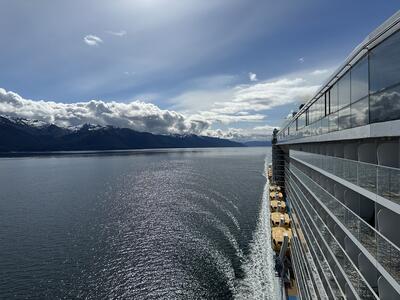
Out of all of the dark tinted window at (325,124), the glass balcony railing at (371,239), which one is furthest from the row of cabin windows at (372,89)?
the glass balcony railing at (371,239)

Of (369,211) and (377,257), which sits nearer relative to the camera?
(377,257)

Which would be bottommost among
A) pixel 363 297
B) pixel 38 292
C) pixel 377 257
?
pixel 38 292

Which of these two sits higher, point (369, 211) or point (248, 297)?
point (369, 211)

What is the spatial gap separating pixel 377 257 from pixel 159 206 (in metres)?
69.3

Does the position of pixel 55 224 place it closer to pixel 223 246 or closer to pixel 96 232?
pixel 96 232

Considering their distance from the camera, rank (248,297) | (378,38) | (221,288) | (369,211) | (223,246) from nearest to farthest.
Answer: (378,38)
(369,211)
(248,297)
(221,288)
(223,246)

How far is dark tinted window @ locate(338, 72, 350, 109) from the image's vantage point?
13.8 metres

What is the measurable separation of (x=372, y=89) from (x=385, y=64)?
3.65 feet

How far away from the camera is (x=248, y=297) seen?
32812mm

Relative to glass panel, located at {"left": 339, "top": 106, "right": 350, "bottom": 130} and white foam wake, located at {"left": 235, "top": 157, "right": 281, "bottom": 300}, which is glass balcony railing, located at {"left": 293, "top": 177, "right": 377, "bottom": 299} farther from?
white foam wake, located at {"left": 235, "top": 157, "right": 281, "bottom": 300}

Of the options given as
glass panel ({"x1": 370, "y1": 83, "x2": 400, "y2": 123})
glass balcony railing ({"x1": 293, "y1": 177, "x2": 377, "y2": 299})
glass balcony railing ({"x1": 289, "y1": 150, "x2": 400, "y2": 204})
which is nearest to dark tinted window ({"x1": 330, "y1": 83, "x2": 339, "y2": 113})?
glass balcony railing ({"x1": 289, "y1": 150, "x2": 400, "y2": 204})

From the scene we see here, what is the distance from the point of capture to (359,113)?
12.1 metres

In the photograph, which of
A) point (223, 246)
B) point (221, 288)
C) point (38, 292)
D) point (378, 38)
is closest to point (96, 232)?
point (38, 292)

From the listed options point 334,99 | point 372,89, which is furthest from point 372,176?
point 334,99
